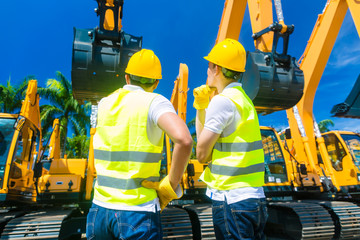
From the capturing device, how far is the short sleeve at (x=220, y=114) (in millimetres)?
1824

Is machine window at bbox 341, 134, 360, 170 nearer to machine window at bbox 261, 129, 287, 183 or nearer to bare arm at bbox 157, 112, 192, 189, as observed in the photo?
machine window at bbox 261, 129, 287, 183

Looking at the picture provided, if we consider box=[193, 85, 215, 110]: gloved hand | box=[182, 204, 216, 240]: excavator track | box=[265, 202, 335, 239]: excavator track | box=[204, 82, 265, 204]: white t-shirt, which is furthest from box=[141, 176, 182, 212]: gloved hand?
box=[265, 202, 335, 239]: excavator track

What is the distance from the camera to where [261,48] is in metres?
5.91

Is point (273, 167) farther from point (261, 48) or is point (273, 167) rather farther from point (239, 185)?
point (239, 185)

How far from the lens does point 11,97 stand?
→ 21.9m

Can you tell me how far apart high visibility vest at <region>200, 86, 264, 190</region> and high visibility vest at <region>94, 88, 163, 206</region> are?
44cm

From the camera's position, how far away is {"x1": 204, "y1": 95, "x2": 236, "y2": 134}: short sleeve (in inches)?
71.8

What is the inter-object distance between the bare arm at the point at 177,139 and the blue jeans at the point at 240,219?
39 centimetres

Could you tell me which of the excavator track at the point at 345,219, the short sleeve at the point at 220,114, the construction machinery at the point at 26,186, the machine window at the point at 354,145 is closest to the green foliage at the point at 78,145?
the construction machinery at the point at 26,186

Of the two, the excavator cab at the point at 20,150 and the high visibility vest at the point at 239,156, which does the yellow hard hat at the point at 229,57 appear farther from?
the excavator cab at the point at 20,150

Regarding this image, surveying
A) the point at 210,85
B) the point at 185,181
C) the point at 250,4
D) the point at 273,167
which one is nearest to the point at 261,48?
the point at 250,4

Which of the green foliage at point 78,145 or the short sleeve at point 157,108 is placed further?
the green foliage at point 78,145

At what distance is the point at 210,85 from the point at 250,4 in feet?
16.6

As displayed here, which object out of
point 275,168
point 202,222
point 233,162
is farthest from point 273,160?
point 233,162
